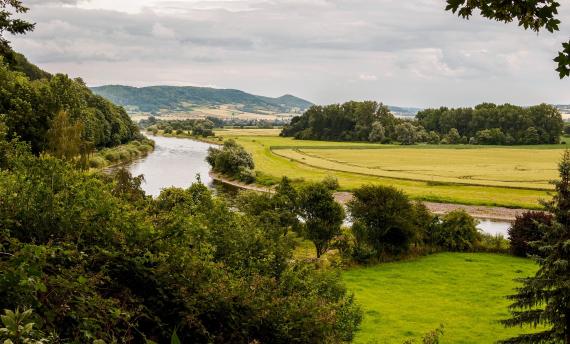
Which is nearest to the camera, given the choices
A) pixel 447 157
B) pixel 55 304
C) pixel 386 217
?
pixel 55 304

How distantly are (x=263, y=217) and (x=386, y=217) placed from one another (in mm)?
10332

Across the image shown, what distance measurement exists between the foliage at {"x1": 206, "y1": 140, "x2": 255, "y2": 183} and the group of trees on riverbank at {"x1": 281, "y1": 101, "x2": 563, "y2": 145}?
8535 centimetres

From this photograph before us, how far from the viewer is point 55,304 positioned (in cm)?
638

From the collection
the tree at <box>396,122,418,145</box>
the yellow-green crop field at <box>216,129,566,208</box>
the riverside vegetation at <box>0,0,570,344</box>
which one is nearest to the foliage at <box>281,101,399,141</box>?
the tree at <box>396,122,418,145</box>

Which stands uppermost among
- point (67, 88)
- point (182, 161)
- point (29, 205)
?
point (67, 88)

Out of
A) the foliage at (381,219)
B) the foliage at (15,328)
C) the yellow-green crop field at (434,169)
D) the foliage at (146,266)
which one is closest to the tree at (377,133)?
the yellow-green crop field at (434,169)

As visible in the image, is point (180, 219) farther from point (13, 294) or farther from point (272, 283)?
point (13, 294)

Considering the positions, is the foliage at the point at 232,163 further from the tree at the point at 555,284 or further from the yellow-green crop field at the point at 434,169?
the tree at the point at 555,284

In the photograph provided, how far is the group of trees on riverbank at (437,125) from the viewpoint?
15712 centimetres

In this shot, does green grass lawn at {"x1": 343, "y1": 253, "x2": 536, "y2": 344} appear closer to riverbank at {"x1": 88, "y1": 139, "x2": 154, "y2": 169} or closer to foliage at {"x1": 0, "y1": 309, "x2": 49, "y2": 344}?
foliage at {"x1": 0, "y1": 309, "x2": 49, "y2": 344}

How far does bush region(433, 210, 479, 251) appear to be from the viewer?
43844mm

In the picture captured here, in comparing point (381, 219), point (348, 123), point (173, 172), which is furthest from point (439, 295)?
point (348, 123)

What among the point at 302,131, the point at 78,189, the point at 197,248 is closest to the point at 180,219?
the point at 197,248

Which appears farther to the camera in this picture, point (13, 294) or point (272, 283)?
point (272, 283)
